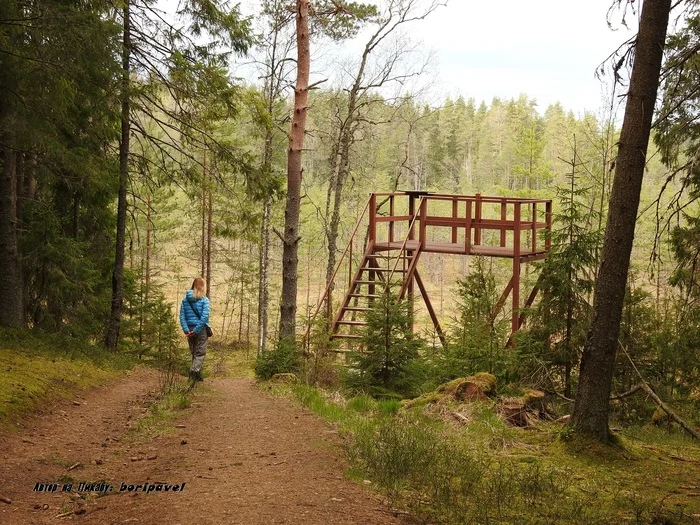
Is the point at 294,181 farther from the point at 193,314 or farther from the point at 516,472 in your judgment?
the point at 516,472

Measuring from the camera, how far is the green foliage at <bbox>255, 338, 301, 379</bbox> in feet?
39.1

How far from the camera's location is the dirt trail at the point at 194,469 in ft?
12.5

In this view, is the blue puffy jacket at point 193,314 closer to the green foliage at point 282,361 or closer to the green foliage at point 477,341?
the green foliage at point 282,361

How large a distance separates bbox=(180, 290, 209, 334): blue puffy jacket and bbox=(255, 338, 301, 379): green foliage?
119 inches

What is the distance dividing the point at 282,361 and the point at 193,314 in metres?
3.19

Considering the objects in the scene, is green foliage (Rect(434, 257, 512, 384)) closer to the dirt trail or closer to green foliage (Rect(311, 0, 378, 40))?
the dirt trail

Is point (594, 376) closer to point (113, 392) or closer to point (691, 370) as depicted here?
point (691, 370)

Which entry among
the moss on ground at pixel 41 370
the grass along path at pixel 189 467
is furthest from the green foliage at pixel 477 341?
the moss on ground at pixel 41 370

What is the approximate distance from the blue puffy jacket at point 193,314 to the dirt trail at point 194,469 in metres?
1.62

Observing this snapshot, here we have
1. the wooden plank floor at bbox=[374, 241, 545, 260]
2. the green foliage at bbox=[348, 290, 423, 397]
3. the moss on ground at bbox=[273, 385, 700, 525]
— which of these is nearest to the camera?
the moss on ground at bbox=[273, 385, 700, 525]

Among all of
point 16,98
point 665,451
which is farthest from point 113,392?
point 665,451

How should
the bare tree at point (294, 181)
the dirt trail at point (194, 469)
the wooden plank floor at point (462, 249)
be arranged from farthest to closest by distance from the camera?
the wooden plank floor at point (462, 249)
the bare tree at point (294, 181)
the dirt trail at point (194, 469)

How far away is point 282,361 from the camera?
12.0m

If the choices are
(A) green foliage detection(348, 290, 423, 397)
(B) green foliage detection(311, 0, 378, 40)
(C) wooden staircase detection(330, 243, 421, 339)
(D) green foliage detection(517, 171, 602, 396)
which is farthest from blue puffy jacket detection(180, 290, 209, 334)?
(B) green foliage detection(311, 0, 378, 40)
